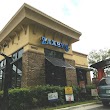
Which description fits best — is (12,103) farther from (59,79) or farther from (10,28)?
(10,28)

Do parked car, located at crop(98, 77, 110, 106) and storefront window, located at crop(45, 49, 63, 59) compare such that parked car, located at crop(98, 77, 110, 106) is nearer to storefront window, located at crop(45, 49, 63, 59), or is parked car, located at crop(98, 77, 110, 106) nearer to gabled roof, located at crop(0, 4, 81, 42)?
storefront window, located at crop(45, 49, 63, 59)

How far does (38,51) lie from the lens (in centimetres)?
1412

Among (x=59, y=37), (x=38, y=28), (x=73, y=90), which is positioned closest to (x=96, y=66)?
(x=73, y=90)

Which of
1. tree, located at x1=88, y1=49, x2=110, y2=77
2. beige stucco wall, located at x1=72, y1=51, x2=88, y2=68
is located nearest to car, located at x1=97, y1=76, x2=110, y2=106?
beige stucco wall, located at x1=72, y1=51, x2=88, y2=68

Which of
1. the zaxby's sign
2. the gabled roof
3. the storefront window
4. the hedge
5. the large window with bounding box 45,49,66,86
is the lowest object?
the hedge

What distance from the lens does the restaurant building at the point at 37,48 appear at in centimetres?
1328

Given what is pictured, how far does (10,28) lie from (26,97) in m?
7.98

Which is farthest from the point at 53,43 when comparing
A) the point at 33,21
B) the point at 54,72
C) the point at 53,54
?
the point at 33,21

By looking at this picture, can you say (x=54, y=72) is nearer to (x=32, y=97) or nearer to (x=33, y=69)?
(x=33, y=69)

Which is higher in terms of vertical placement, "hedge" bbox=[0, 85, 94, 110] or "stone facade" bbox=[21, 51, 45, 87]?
"stone facade" bbox=[21, 51, 45, 87]

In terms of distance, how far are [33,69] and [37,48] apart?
1.99 metres

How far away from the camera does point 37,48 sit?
46.3 feet

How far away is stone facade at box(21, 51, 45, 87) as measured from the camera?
12844mm

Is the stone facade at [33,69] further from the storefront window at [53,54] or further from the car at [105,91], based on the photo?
the car at [105,91]
